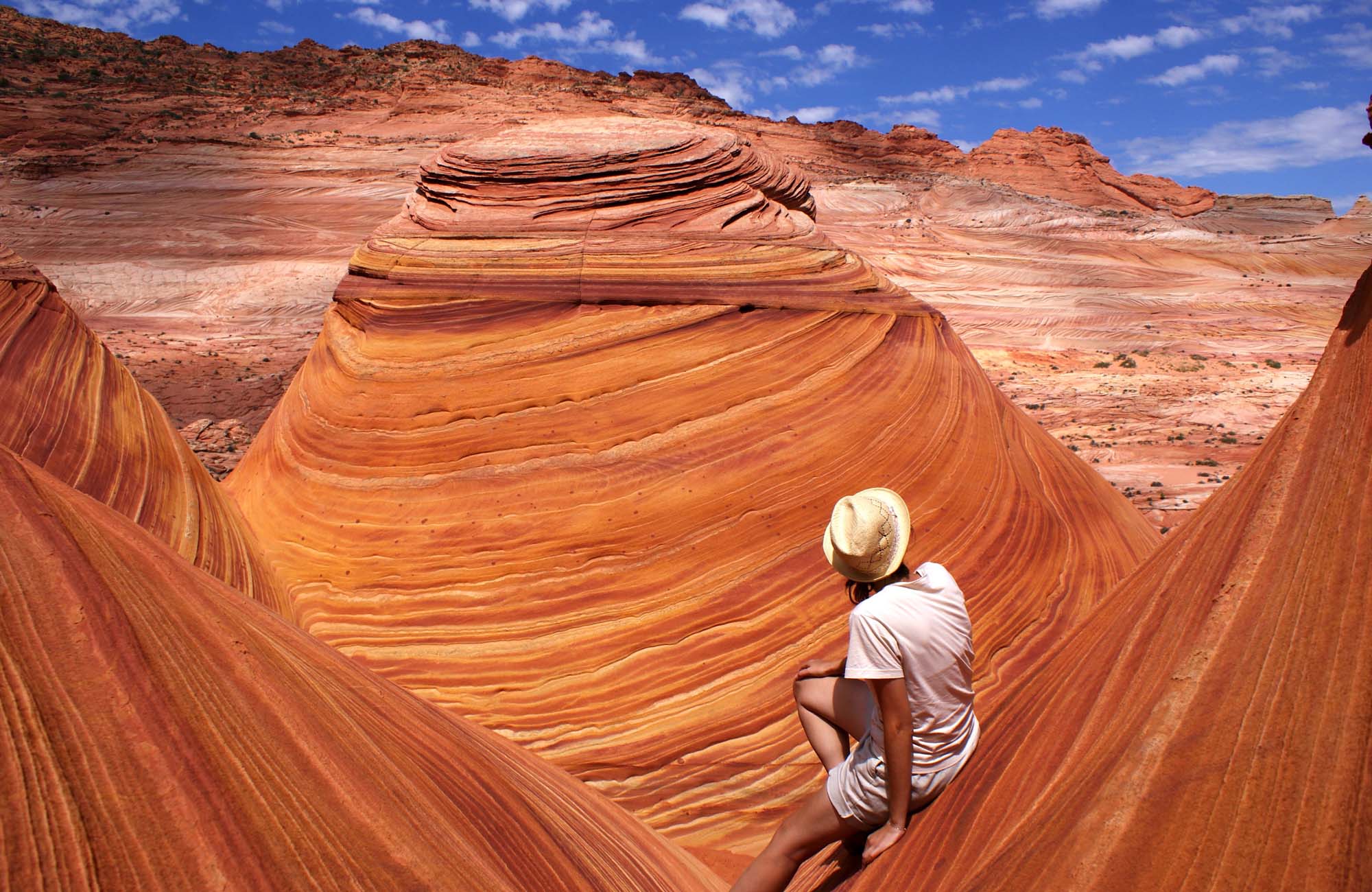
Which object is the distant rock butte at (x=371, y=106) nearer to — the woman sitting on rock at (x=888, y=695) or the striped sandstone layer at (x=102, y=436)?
the striped sandstone layer at (x=102, y=436)

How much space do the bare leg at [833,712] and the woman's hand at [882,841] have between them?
0.19 m

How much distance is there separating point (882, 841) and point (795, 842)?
201 mm

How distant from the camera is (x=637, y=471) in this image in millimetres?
3127

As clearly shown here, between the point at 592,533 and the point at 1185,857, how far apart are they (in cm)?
207

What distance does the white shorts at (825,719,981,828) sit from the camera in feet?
6.05

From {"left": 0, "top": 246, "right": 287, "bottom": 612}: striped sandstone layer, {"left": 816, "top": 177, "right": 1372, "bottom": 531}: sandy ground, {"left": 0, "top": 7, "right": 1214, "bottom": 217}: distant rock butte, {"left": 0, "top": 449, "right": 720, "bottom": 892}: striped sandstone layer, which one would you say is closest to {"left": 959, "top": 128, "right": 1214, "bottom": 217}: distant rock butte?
{"left": 0, "top": 7, "right": 1214, "bottom": 217}: distant rock butte

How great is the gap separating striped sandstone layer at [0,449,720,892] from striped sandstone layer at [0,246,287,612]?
96cm

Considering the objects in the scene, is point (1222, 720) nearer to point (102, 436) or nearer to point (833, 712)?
point (833, 712)

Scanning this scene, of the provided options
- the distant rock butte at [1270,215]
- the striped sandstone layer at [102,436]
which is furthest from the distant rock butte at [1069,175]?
the striped sandstone layer at [102,436]

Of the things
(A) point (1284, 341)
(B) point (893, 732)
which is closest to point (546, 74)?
(A) point (1284, 341)

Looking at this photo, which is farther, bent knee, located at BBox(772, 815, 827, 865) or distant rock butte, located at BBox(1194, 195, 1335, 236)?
distant rock butte, located at BBox(1194, 195, 1335, 236)

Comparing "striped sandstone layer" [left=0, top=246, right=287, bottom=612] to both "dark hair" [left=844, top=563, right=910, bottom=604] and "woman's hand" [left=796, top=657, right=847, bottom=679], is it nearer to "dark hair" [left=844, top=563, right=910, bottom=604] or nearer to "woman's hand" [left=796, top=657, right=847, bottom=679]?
"woman's hand" [left=796, top=657, right=847, bottom=679]

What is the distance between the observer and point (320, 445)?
3.58 meters

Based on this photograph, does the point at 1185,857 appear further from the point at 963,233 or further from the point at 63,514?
the point at 963,233
